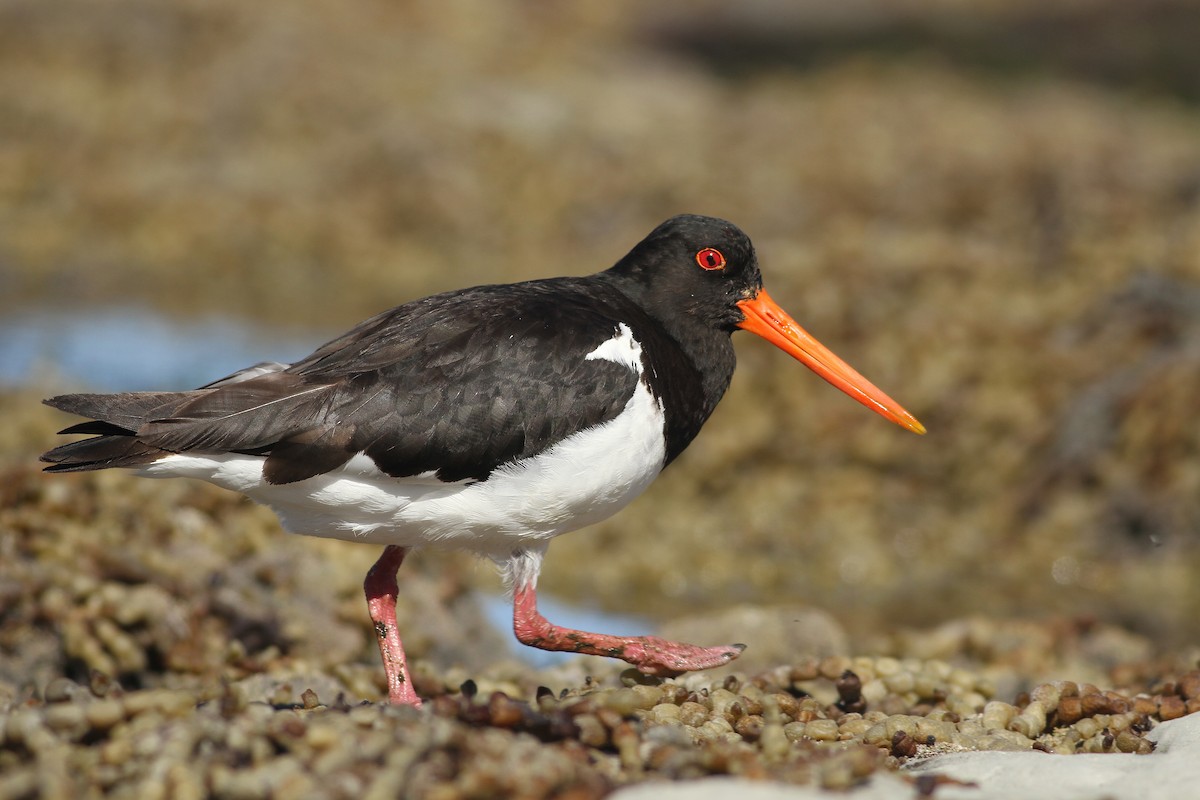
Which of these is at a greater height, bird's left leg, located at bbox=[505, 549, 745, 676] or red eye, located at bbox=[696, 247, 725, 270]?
red eye, located at bbox=[696, 247, 725, 270]

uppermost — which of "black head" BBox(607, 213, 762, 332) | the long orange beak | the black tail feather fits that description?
"black head" BBox(607, 213, 762, 332)

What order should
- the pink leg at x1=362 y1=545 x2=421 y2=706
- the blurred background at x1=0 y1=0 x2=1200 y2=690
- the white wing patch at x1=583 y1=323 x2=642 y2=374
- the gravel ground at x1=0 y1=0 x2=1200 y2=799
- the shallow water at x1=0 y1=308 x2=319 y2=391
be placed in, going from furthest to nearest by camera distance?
1. the shallow water at x1=0 y1=308 x2=319 y2=391
2. the blurred background at x1=0 y1=0 x2=1200 y2=690
3. the pink leg at x1=362 y1=545 x2=421 y2=706
4. the white wing patch at x1=583 y1=323 x2=642 y2=374
5. the gravel ground at x1=0 y1=0 x2=1200 y2=799

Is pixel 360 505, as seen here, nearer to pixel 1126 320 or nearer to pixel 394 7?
pixel 1126 320

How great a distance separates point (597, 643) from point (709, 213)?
9.27 m

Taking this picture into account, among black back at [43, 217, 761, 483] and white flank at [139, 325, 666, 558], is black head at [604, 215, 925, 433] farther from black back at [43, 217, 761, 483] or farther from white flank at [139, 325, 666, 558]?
white flank at [139, 325, 666, 558]

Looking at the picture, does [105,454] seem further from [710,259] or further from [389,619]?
[710,259]

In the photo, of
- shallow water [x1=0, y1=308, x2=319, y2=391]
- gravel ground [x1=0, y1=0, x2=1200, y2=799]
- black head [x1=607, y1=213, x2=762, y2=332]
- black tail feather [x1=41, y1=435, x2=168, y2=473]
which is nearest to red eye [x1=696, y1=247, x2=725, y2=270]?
black head [x1=607, y1=213, x2=762, y2=332]

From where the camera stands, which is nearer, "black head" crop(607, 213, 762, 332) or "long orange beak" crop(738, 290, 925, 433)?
"black head" crop(607, 213, 762, 332)

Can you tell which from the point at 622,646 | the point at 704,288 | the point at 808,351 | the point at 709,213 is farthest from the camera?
the point at 709,213

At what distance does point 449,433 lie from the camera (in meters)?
4.41

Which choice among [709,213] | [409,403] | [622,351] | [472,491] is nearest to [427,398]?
[409,403]

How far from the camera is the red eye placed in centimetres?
532

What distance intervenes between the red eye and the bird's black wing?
0.67 meters

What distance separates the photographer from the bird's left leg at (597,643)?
15.6ft
